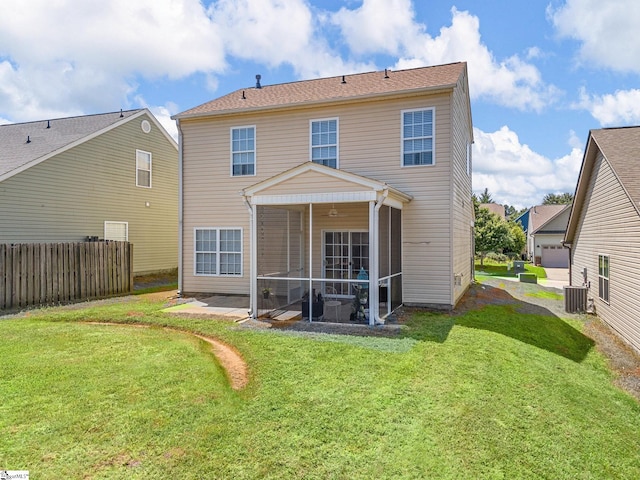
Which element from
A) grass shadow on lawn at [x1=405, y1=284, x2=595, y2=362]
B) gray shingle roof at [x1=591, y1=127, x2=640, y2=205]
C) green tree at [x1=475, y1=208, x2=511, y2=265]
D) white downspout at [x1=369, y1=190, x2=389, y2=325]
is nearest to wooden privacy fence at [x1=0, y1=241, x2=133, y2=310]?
white downspout at [x1=369, y1=190, x2=389, y2=325]

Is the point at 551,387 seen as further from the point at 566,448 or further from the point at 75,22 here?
the point at 75,22

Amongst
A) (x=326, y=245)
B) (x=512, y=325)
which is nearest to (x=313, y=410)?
(x=512, y=325)

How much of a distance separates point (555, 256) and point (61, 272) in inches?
1455

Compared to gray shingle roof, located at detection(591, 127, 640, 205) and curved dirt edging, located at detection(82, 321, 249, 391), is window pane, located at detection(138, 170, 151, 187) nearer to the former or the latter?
curved dirt edging, located at detection(82, 321, 249, 391)

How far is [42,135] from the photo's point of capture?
17109 mm

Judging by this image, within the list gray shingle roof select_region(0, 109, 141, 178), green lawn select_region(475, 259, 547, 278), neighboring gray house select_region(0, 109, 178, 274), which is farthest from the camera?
green lawn select_region(475, 259, 547, 278)

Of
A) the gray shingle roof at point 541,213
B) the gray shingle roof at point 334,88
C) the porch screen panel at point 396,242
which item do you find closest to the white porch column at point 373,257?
the porch screen panel at point 396,242

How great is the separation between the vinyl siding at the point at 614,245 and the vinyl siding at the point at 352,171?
397cm

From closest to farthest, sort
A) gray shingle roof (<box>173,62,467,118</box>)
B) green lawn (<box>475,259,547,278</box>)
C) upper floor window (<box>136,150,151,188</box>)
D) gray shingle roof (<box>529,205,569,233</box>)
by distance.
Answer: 1. gray shingle roof (<box>173,62,467,118</box>)
2. upper floor window (<box>136,150,151,188</box>)
3. green lawn (<box>475,259,547,278</box>)
4. gray shingle roof (<box>529,205,569,233</box>)

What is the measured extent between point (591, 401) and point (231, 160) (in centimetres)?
1177

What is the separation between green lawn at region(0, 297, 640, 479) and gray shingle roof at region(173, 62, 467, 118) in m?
7.59

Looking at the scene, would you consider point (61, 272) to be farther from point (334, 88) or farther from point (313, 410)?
point (313, 410)

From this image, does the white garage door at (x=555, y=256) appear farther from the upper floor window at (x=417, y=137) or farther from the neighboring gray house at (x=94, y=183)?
the neighboring gray house at (x=94, y=183)

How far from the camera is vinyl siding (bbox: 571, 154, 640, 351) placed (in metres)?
8.41
